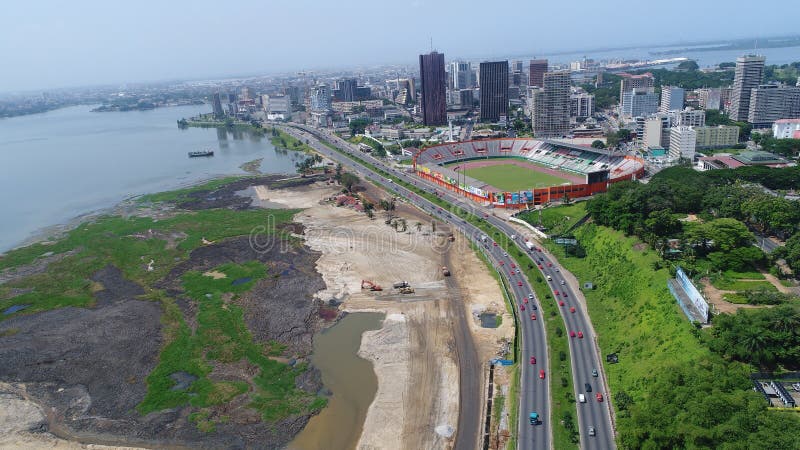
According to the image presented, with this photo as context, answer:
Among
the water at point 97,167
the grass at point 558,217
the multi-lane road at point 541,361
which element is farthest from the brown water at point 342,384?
the water at point 97,167

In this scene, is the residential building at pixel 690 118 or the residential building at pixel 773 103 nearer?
the residential building at pixel 690 118

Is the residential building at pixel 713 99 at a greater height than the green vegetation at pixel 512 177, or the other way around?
the residential building at pixel 713 99

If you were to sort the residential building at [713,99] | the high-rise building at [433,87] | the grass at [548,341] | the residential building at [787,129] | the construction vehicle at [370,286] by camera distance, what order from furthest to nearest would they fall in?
the high-rise building at [433,87], the residential building at [713,99], the residential building at [787,129], the construction vehicle at [370,286], the grass at [548,341]

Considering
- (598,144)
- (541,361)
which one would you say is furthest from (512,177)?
(541,361)

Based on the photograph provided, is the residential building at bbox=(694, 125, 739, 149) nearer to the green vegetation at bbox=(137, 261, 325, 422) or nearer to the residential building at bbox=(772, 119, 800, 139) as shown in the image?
the residential building at bbox=(772, 119, 800, 139)

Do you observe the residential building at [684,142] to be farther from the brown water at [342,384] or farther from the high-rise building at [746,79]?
the brown water at [342,384]

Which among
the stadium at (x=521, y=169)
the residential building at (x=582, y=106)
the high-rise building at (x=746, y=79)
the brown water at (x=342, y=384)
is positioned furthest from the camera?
the residential building at (x=582, y=106)

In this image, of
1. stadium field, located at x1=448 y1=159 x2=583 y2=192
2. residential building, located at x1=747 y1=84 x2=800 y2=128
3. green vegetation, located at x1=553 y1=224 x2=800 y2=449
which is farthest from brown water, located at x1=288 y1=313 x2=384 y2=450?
residential building, located at x1=747 y1=84 x2=800 y2=128
